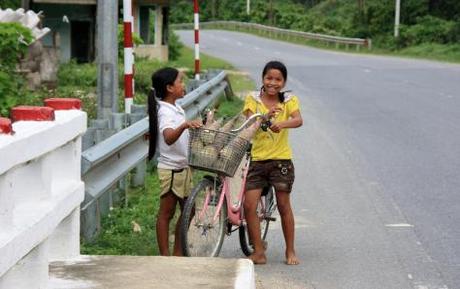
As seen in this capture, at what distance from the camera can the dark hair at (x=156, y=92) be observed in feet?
20.3

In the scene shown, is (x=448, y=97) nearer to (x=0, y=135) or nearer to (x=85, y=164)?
(x=85, y=164)

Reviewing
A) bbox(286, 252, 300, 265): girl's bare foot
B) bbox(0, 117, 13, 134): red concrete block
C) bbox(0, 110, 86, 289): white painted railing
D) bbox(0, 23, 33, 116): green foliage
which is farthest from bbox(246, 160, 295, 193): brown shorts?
bbox(0, 23, 33, 116): green foliage

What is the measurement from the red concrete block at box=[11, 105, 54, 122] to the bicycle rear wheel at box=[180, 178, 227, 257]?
226cm

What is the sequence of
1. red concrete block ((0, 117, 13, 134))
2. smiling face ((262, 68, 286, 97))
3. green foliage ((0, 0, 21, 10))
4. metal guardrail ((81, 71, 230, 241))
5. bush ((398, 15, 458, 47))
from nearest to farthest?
red concrete block ((0, 117, 13, 134))
metal guardrail ((81, 71, 230, 241))
smiling face ((262, 68, 286, 97))
green foliage ((0, 0, 21, 10))
bush ((398, 15, 458, 47))

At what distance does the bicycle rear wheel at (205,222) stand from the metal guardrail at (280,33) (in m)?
44.4

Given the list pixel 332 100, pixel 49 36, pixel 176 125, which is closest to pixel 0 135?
pixel 176 125

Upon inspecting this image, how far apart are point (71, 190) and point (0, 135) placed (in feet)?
3.99

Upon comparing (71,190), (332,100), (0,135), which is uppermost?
(0,135)

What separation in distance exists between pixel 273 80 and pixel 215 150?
2.72ft

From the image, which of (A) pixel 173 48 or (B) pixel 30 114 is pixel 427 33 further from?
(B) pixel 30 114

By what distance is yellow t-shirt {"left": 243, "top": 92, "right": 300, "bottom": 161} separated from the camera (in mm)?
6613

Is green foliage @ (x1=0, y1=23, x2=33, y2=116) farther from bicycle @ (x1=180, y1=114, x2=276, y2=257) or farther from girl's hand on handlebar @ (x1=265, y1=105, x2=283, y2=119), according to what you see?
girl's hand on handlebar @ (x1=265, y1=105, x2=283, y2=119)

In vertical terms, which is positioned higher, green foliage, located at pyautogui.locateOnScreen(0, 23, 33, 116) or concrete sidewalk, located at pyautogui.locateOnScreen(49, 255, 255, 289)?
green foliage, located at pyautogui.locateOnScreen(0, 23, 33, 116)

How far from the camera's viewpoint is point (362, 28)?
57.4 m
